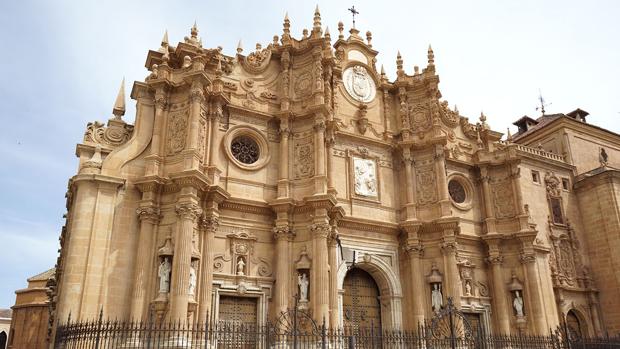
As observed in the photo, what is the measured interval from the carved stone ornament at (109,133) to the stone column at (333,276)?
8065 mm

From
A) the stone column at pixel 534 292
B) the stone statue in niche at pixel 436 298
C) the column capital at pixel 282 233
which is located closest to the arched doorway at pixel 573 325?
the stone column at pixel 534 292

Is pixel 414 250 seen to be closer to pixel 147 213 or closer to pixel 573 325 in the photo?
pixel 573 325

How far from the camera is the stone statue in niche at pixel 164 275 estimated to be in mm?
15727

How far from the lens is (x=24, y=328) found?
34812 millimetres

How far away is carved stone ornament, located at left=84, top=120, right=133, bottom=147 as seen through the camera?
18.0 m

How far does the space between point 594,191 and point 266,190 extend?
17839mm

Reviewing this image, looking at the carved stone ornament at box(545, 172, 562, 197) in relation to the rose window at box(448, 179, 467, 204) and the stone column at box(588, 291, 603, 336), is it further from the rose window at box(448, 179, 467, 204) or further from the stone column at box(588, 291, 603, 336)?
the rose window at box(448, 179, 467, 204)

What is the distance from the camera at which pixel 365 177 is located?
2189 centimetres

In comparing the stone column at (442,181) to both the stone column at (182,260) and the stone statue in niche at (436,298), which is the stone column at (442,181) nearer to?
the stone statue in niche at (436,298)

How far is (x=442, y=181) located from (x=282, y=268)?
8.17 metres

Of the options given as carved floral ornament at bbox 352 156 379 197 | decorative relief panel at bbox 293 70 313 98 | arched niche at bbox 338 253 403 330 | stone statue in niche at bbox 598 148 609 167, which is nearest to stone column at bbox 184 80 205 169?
decorative relief panel at bbox 293 70 313 98

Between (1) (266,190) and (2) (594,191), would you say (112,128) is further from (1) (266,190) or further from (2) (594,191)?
(2) (594,191)

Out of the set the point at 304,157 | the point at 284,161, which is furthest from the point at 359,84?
the point at 284,161

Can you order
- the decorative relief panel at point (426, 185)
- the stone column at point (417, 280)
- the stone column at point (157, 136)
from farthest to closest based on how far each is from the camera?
the decorative relief panel at point (426, 185)
the stone column at point (417, 280)
the stone column at point (157, 136)
